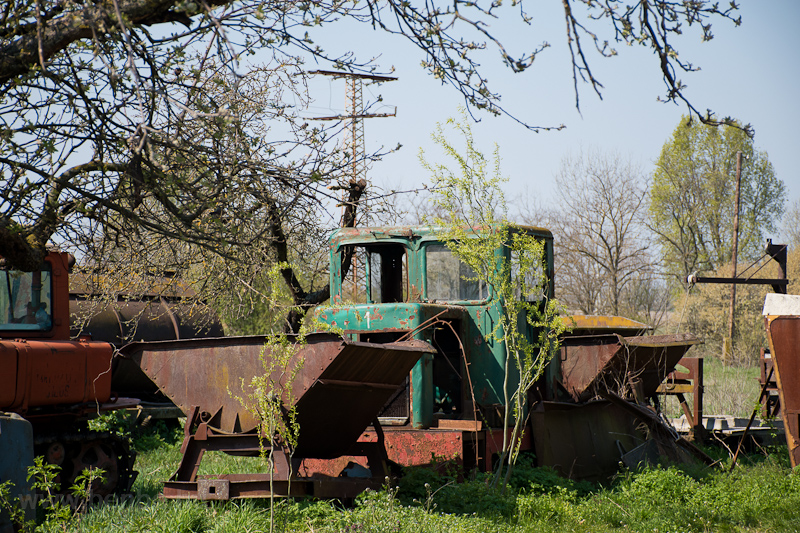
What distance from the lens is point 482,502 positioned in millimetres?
6941

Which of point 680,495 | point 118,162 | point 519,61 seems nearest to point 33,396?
point 118,162

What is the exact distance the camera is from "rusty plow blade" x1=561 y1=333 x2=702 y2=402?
1005cm

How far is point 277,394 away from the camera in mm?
6395

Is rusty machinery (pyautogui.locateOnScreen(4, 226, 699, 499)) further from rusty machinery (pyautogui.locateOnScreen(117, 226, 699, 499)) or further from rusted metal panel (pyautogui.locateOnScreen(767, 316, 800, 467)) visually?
rusted metal panel (pyautogui.locateOnScreen(767, 316, 800, 467))

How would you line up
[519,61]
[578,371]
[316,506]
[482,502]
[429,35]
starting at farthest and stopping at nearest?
[578,371], [482,502], [316,506], [429,35], [519,61]

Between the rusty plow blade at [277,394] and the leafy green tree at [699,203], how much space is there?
108ft

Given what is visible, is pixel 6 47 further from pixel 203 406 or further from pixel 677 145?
pixel 677 145

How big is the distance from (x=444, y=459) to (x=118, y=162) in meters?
4.31

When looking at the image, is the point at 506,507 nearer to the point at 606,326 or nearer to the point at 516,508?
the point at 516,508

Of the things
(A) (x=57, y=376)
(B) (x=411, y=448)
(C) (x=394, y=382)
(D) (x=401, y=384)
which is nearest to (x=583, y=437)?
(B) (x=411, y=448)

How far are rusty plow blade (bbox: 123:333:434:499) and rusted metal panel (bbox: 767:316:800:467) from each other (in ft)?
14.6

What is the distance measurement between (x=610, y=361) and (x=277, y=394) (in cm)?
527

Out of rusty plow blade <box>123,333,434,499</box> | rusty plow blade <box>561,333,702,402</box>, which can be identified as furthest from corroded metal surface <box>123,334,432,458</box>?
rusty plow blade <box>561,333,702,402</box>

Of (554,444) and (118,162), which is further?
(554,444)
